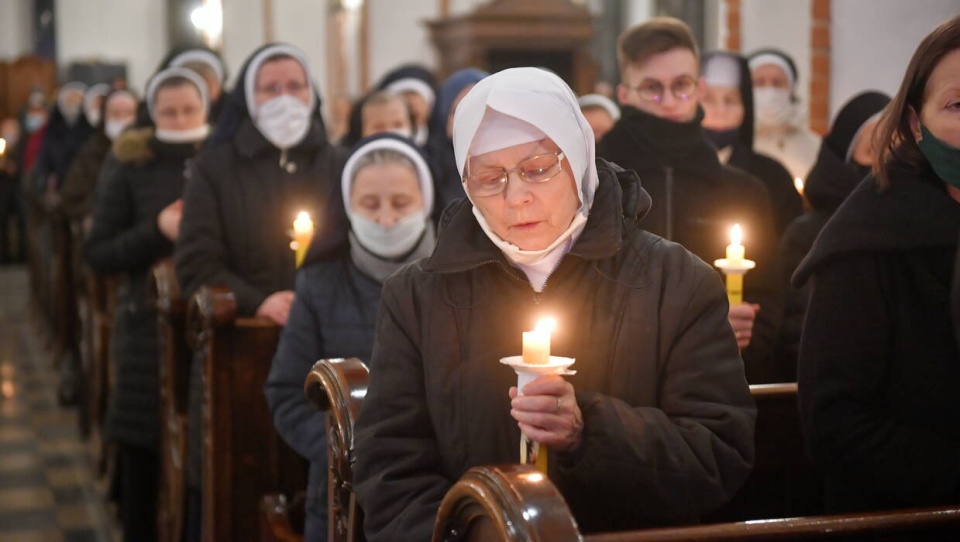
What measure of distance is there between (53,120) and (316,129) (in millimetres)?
Result: 6898

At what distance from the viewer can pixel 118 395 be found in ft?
15.2

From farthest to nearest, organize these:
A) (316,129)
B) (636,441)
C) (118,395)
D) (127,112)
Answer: (127,112)
(118,395)
(316,129)
(636,441)

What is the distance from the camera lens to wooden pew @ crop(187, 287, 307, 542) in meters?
3.52

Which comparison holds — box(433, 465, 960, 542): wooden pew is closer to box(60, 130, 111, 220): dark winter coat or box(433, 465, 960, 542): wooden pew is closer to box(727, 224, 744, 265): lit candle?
box(727, 224, 744, 265): lit candle

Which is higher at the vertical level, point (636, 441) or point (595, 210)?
point (595, 210)

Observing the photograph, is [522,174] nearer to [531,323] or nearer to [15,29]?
[531,323]

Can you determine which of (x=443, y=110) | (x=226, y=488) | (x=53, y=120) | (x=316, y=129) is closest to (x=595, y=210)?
(x=226, y=488)

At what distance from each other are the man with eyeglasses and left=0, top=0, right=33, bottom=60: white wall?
21.4 meters

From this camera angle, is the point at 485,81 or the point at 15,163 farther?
the point at 15,163

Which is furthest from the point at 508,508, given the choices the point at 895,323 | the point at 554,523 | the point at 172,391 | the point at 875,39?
the point at 875,39

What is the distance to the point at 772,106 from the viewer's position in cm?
528

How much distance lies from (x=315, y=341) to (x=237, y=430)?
1.94ft

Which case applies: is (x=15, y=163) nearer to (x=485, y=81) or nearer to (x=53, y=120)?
(x=53, y=120)

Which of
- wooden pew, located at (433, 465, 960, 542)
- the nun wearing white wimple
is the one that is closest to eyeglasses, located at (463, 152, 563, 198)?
the nun wearing white wimple
